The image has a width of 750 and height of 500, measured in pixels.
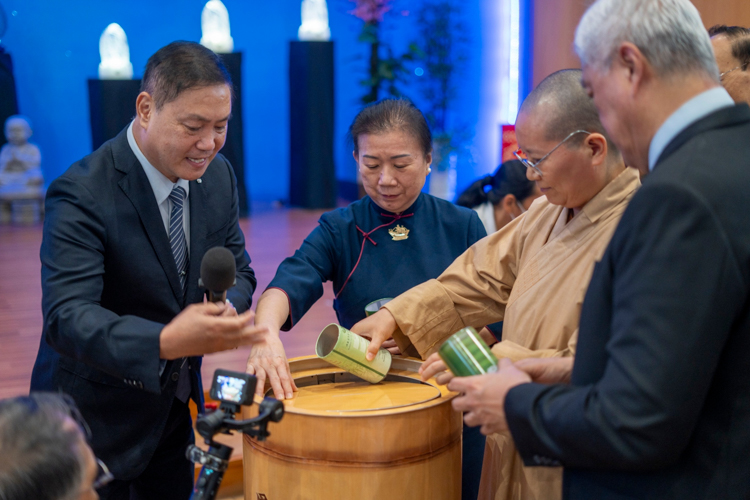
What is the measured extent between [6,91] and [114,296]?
683 cm

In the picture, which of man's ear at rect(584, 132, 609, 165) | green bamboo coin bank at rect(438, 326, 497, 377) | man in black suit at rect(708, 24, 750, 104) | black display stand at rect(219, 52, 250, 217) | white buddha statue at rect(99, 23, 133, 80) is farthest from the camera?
black display stand at rect(219, 52, 250, 217)

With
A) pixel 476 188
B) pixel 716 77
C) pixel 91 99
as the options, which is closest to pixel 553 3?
pixel 476 188

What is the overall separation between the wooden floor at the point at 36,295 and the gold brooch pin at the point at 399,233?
178 cm

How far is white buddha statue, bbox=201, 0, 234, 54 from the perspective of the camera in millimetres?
7105

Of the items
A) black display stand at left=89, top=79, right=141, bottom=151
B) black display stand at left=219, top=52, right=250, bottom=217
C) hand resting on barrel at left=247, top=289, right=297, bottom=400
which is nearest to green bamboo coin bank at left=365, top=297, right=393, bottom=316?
hand resting on barrel at left=247, top=289, right=297, bottom=400


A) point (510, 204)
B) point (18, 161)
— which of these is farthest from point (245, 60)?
point (510, 204)

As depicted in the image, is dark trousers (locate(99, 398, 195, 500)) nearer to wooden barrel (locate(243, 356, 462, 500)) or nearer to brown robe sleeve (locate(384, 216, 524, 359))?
wooden barrel (locate(243, 356, 462, 500))

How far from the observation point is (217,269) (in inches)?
49.0

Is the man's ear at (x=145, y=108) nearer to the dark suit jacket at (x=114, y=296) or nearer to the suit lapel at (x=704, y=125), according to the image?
the dark suit jacket at (x=114, y=296)

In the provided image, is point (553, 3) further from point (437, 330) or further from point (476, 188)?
point (437, 330)

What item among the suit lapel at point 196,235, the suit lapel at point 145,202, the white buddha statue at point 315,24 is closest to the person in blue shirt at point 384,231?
the suit lapel at point 196,235

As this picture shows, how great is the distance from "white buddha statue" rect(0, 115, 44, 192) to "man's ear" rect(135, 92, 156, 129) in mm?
6363

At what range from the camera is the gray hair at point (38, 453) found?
92 cm

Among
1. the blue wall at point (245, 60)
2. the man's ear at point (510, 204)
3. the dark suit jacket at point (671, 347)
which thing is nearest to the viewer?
the dark suit jacket at point (671, 347)
